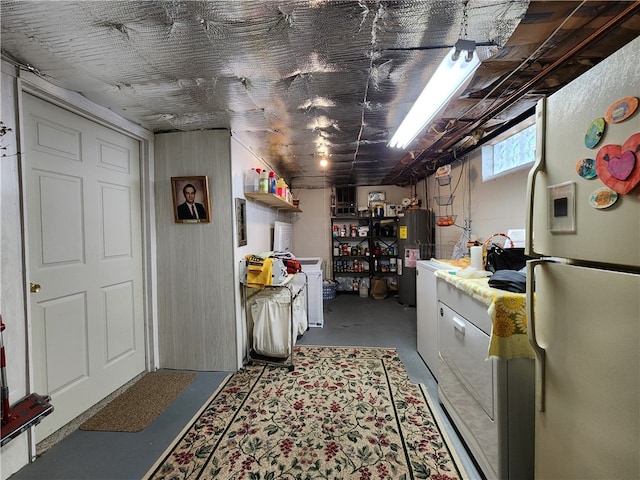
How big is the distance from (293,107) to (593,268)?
1.96m

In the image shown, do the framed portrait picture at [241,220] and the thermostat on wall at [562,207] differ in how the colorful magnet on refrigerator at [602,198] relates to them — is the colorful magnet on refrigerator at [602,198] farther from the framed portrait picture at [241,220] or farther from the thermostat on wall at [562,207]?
the framed portrait picture at [241,220]

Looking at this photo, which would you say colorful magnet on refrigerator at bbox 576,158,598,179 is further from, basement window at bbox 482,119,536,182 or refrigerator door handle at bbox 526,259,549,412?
basement window at bbox 482,119,536,182

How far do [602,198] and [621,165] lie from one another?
9 cm

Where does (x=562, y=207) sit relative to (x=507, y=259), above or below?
above

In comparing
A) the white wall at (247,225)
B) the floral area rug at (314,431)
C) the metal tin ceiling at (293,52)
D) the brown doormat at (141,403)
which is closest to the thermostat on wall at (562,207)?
the metal tin ceiling at (293,52)

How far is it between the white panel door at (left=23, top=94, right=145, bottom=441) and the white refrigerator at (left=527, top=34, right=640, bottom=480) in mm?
2647

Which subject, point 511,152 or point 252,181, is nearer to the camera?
point 511,152

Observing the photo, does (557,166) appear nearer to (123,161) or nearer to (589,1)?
(589,1)

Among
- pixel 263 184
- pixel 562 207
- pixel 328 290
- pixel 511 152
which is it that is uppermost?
pixel 511 152

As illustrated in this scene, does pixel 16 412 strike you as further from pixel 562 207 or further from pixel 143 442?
pixel 562 207

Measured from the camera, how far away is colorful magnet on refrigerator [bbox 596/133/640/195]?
63 cm

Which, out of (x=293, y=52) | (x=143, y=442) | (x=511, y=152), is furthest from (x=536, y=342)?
(x=143, y=442)

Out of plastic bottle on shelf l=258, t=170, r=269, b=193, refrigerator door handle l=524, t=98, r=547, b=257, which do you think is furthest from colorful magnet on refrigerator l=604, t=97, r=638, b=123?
plastic bottle on shelf l=258, t=170, r=269, b=193

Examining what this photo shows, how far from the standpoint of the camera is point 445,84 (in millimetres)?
1425
